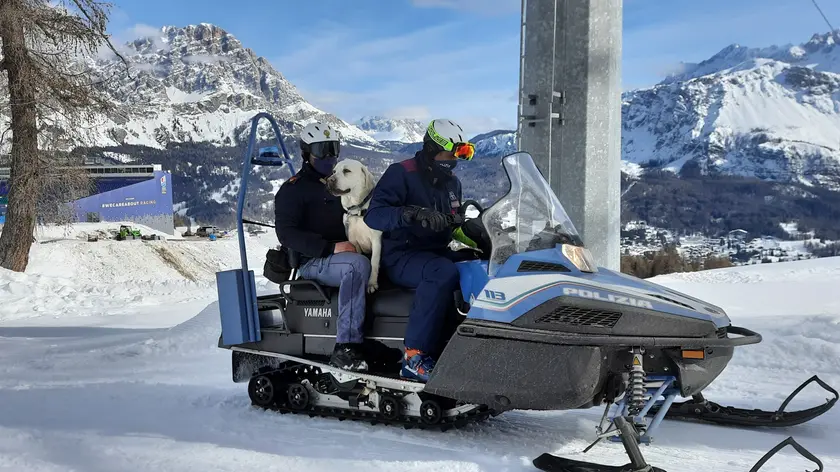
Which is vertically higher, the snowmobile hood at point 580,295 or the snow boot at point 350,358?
the snowmobile hood at point 580,295

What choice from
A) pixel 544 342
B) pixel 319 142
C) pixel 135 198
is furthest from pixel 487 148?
pixel 135 198

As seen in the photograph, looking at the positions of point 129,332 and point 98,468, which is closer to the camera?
point 98,468

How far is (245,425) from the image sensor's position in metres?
4.43

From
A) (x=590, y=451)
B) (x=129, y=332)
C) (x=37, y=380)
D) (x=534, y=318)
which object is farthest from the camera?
(x=129, y=332)

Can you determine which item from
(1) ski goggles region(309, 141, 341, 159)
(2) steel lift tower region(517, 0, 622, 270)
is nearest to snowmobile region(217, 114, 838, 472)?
(1) ski goggles region(309, 141, 341, 159)

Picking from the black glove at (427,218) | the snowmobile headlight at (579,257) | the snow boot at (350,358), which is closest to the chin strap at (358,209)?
the black glove at (427,218)

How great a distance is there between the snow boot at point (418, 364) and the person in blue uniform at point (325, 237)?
0.38 meters

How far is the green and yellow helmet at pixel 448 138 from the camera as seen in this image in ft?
13.7

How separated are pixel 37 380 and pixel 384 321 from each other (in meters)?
3.39

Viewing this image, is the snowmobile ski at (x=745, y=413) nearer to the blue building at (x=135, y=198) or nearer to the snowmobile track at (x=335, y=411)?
the snowmobile track at (x=335, y=411)

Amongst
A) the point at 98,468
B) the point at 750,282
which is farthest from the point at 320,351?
the point at 750,282

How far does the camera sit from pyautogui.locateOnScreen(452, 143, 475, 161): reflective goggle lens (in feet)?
13.8

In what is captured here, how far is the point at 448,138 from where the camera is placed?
417cm

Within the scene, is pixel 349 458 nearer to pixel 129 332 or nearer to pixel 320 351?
pixel 320 351
